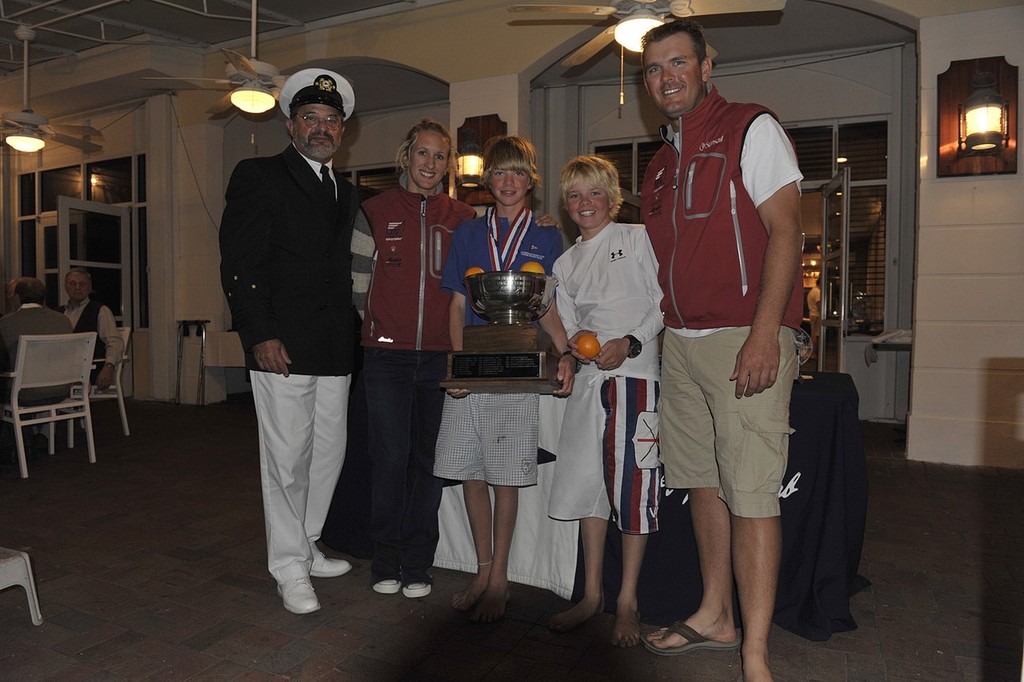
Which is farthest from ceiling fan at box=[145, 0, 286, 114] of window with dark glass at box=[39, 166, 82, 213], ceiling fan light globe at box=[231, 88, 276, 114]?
window with dark glass at box=[39, 166, 82, 213]

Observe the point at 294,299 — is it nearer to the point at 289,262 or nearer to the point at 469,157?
the point at 289,262

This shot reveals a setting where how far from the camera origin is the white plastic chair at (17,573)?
220cm

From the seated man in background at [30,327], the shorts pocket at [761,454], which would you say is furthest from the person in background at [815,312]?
the seated man in background at [30,327]

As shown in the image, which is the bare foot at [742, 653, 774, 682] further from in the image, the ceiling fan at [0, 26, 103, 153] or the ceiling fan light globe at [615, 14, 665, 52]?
the ceiling fan at [0, 26, 103, 153]

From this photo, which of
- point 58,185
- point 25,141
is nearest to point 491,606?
point 25,141

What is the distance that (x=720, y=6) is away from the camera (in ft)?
15.4

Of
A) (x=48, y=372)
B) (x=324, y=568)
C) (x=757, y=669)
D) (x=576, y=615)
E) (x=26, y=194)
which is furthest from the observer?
(x=26, y=194)

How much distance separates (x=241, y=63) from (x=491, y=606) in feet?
15.8

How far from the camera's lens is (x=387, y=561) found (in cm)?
265

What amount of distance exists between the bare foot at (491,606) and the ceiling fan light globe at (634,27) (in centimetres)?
375

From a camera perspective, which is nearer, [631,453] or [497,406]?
[631,453]

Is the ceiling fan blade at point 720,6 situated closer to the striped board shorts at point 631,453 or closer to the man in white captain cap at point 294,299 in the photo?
the man in white captain cap at point 294,299

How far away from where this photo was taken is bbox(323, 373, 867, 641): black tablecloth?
2279mm

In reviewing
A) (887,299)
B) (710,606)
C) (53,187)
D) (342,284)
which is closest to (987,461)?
(887,299)
